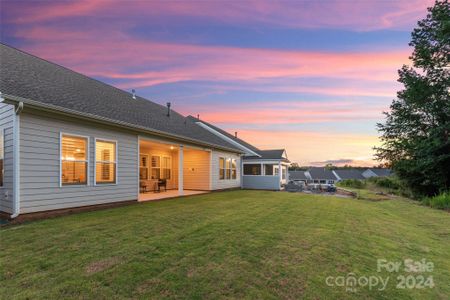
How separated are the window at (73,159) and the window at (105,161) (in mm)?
440

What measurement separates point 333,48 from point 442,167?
548 inches

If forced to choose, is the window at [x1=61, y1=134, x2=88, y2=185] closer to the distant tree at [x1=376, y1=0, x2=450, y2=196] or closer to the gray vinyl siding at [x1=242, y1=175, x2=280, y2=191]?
the gray vinyl siding at [x1=242, y1=175, x2=280, y2=191]

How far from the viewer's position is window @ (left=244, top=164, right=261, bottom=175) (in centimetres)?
2202

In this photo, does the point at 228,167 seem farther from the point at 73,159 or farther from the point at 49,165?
the point at 49,165

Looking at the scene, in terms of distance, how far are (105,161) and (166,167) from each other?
745 centimetres

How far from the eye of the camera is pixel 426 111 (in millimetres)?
20578

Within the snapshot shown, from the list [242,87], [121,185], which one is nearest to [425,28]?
[242,87]

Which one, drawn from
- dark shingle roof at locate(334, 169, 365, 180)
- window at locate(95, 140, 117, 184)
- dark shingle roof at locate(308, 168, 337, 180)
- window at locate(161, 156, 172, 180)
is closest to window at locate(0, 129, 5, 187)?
window at locate(95, 140, 117, 184)

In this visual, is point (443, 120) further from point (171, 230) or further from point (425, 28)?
point (171, 230)

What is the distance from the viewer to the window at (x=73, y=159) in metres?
7.76

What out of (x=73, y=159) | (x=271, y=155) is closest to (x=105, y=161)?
(x=73, y=159)

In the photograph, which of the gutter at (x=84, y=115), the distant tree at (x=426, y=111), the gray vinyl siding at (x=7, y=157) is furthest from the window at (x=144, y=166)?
the distant tree at (x=426, y=111)

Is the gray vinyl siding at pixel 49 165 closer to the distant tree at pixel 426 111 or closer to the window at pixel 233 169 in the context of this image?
the window at pixel 233 169

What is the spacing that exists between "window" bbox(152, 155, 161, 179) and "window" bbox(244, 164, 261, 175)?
9.05m
